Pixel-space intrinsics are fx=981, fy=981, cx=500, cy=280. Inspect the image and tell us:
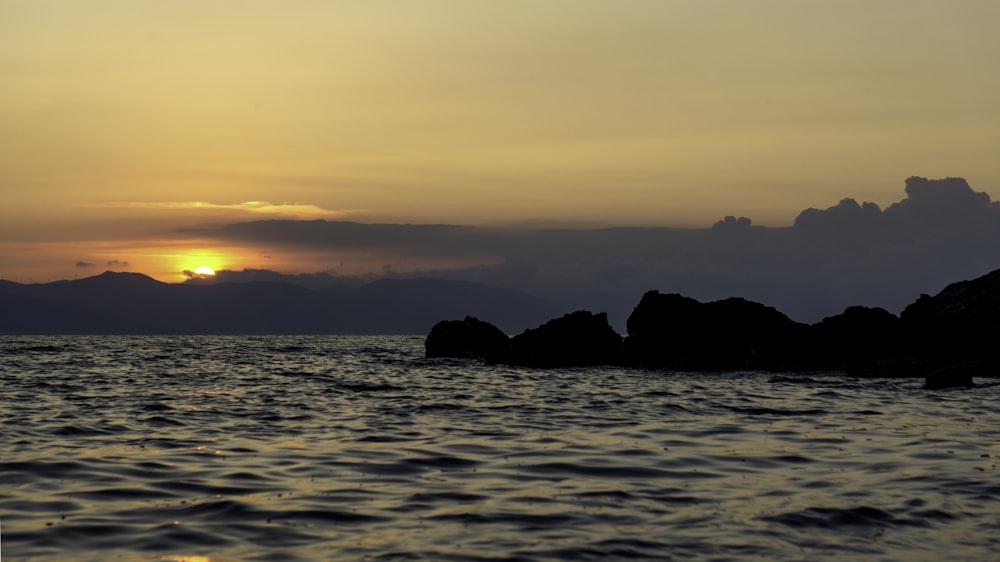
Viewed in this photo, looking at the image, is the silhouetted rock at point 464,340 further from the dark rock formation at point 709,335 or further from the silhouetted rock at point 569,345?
the dark rock formation at point 709,335

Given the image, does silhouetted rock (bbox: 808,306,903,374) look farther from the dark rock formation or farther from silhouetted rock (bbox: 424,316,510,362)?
silhouetted rock (bbox: 424,316,510,362)

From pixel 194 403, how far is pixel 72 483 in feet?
48.7

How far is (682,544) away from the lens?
40.3ft

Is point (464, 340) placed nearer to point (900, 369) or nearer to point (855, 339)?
point (855, 339)

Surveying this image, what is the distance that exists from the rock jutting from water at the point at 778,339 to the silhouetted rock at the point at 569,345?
0.22 ft

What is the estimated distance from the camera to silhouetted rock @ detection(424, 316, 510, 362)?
70562 mm

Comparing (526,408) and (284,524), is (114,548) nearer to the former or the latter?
(284,524)

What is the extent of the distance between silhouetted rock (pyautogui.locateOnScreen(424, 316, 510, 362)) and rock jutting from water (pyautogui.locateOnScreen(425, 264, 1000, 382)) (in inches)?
197

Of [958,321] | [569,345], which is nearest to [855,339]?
[958,321]

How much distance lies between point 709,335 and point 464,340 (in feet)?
66.8

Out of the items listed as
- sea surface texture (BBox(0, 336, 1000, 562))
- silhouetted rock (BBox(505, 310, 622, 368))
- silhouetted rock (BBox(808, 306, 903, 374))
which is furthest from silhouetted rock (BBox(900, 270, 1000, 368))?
sea surface texture (BBox(0, 336, 1000, 562))

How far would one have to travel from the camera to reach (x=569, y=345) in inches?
2410

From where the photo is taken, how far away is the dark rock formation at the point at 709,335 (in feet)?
184

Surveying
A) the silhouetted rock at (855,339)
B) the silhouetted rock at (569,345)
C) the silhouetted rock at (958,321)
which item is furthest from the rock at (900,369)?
the silhouetted rock at (569,345)
